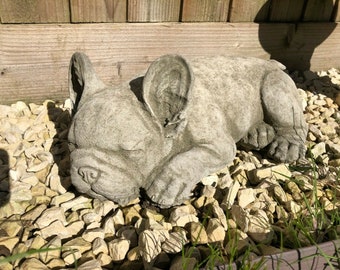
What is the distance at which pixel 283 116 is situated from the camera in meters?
2.17

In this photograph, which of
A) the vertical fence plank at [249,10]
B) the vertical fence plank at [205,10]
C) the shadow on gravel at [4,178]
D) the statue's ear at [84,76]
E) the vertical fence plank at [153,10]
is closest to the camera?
the statue's ear at [84,76]

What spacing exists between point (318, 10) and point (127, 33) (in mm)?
1887

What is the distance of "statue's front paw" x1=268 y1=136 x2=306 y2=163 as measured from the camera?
2264 mm

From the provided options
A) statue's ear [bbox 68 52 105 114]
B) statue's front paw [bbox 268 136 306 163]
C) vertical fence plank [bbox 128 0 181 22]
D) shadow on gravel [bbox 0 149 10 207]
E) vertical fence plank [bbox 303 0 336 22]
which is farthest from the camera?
vertical fence plank [bbox 303 0 336 22]

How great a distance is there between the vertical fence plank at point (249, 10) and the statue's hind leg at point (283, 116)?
1.09 m

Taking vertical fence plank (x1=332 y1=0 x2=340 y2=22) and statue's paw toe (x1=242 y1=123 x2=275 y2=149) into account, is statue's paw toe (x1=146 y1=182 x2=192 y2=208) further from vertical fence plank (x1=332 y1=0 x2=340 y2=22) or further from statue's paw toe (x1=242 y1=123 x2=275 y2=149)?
vertical fence plank (x1=332 y1=0 x2=340 y2=22)

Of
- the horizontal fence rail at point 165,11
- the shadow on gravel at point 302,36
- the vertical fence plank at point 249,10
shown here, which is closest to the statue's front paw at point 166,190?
the horizontal fence rail at point 165,11

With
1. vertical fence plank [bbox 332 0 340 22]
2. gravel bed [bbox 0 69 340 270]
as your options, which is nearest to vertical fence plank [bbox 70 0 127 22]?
gravel bed [bbox 0 69 340 270]

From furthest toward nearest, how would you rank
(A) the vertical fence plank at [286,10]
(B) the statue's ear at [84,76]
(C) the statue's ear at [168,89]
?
(A) the vertical fence plank at [286,10] → (B) the statue's ear at [84,76] → (C) the statue's ear at [168,89]

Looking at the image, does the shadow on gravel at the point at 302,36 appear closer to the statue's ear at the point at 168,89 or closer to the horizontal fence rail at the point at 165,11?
the horizontal fence rail at the point at 165,11

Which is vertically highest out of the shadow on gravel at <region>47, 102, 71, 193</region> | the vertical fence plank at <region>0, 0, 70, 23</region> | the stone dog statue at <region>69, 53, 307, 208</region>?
the vertical fence plank at <region>0, 0, 70, 23</region>

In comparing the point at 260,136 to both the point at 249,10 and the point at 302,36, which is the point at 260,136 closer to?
the point at 249,10

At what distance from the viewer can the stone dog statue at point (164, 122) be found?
1606 mm

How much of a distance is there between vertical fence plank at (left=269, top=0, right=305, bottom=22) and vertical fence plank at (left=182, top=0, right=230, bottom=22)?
1.60 feet
